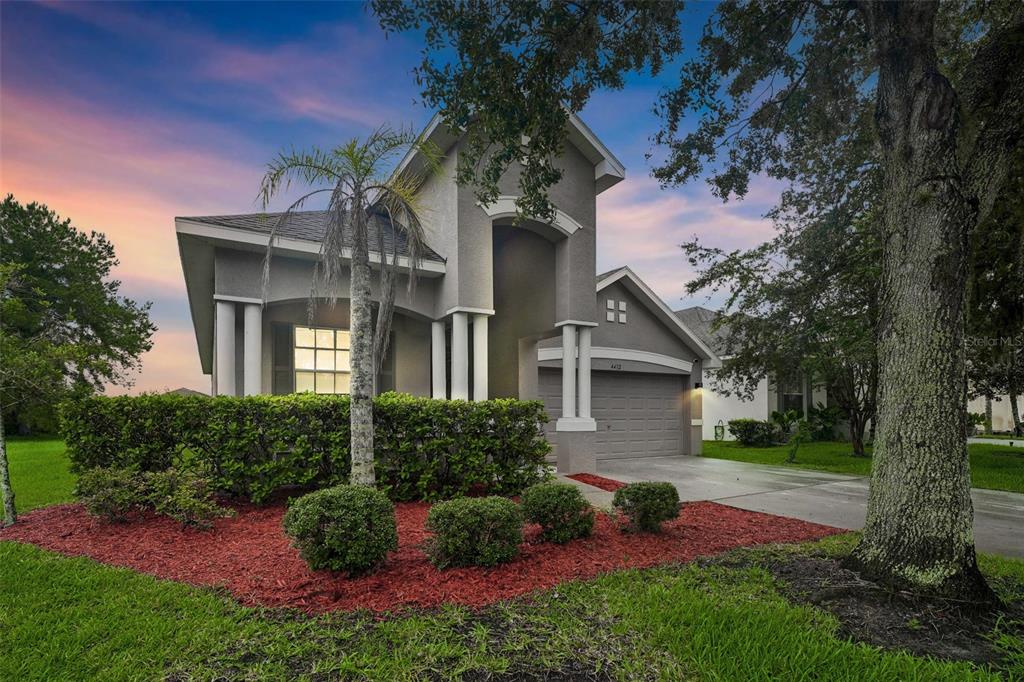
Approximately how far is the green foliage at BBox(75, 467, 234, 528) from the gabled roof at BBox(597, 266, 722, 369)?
33.6 ft

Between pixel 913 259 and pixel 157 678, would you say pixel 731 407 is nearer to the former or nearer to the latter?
pixel 913 259

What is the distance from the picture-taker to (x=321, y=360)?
33.7 ft

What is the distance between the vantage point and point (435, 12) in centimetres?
512

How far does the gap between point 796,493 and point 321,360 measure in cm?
909

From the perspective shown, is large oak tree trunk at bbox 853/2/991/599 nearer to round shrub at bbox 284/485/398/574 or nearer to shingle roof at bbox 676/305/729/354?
round shrub at bbox 284/485/398/574

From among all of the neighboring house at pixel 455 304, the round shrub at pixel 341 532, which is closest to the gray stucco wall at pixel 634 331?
the neighboring house at pixel 455 304

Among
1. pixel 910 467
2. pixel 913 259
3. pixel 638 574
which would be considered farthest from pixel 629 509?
pixel 913 259

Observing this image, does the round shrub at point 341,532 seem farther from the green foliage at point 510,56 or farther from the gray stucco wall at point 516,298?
the gray stucco wall at point 516,298

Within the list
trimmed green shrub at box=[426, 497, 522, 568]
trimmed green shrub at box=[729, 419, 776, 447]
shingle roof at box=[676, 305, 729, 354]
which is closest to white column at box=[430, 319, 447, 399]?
trimmed green shrub at box=[426, 497, 522, 568]

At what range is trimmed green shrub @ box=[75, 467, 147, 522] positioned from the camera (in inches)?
228

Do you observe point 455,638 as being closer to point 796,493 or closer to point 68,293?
point 796,493

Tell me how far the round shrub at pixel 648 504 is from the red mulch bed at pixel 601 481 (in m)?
2.96

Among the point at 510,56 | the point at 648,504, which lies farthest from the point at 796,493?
the point at 510,56

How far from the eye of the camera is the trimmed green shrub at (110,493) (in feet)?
19.0
